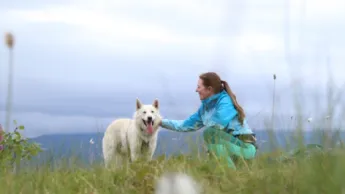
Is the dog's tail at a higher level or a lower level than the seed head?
lower

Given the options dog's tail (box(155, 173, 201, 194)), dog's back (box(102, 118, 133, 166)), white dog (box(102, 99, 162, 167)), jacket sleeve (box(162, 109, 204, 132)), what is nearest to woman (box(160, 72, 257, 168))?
jacket sleeve (box(162, 109, 204, 132))

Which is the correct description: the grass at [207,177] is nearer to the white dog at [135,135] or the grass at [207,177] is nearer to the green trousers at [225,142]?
the green trousers at [225,142]

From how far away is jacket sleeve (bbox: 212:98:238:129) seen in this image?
701 centimetres

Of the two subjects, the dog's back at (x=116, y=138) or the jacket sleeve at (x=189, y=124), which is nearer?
the jacket sleeve at (x=189, y=124)

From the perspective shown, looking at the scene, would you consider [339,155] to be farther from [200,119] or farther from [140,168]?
[200,119]

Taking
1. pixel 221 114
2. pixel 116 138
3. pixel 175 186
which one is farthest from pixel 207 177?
pixel 116 138

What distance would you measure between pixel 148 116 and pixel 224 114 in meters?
3.59

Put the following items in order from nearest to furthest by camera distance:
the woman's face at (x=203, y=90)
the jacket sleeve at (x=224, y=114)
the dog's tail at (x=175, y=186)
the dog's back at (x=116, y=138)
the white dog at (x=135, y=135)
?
1. the dog's tail at (x=175, y=186)
2. the jacket sleeve at (x=224, y=114)
3. the woman's face at (x=203, y=90)
4. the white dog at (x=135, y=135)
5. the dog's back at (x=116, y=138)

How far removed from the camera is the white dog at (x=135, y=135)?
10562 mm

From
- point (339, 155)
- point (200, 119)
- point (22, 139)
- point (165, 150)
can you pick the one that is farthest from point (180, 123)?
point (339, 155)

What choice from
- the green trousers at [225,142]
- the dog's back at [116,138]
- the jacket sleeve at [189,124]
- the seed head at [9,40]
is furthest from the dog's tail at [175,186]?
the dog's back at [116,138]

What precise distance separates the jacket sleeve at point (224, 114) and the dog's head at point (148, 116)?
348 centimetres

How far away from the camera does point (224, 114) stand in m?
7.02

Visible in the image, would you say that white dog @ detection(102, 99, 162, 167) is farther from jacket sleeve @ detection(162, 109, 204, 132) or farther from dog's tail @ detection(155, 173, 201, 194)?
dog's tail @ detection(155, 173, 201, 194)
